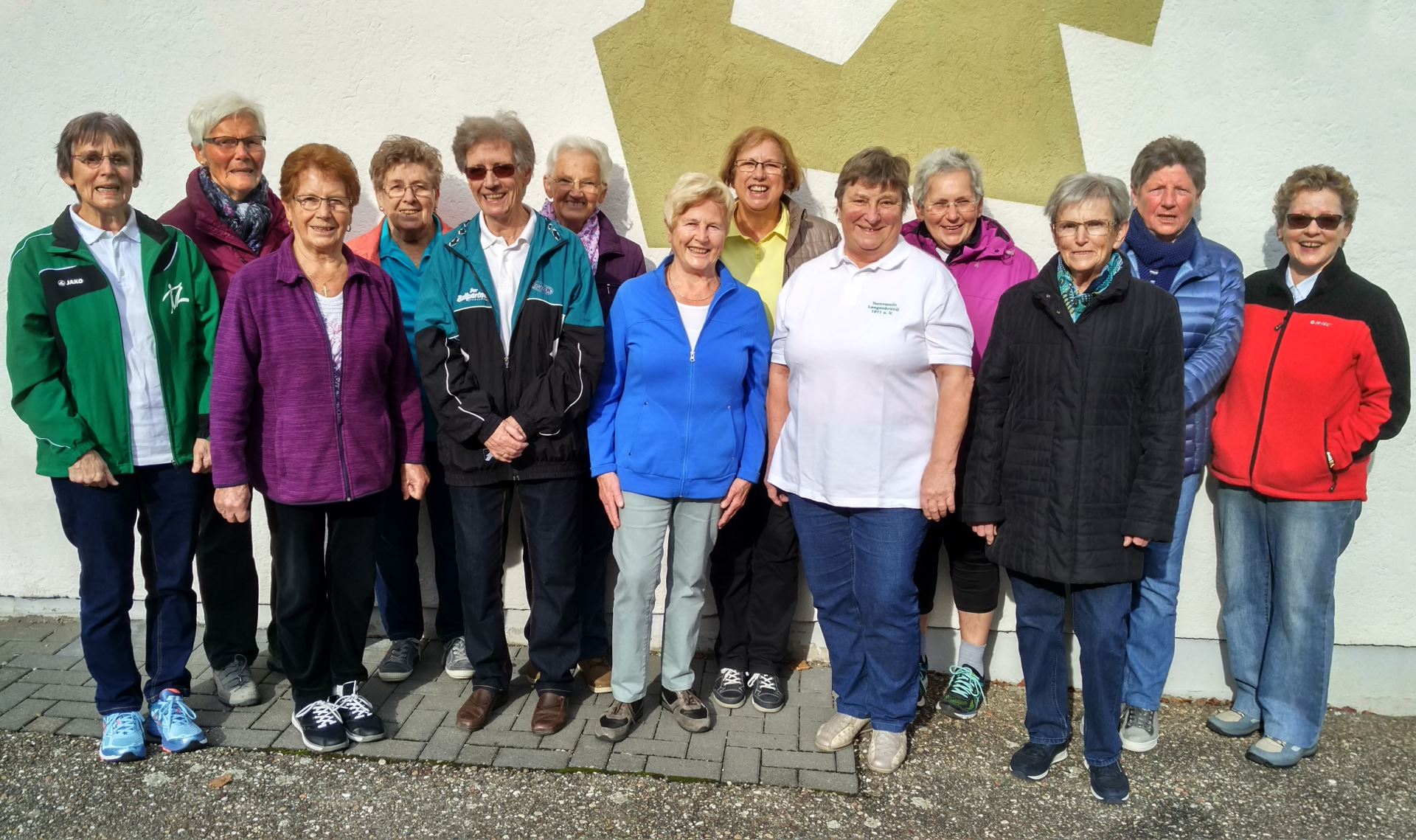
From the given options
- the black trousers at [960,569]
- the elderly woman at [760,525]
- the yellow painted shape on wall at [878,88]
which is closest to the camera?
the elderly woman at [760,525]

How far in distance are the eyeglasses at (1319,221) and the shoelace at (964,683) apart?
2079 mm

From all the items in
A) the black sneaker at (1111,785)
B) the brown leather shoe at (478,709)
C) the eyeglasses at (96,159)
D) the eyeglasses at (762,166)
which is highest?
the eyeglasses at (762,166)

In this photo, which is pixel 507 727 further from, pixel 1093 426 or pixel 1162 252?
pixel 1162 252

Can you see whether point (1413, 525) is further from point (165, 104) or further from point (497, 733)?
point (165, 104)

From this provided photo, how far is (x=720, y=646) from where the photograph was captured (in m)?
3.96

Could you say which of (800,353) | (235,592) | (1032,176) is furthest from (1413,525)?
(235,592)

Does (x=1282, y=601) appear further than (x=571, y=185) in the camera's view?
No

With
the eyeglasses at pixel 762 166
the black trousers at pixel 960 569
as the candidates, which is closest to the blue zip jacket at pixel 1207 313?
the black trousers at pixel 960 569

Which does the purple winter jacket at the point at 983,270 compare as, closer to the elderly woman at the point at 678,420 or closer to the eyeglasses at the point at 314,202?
the elderly woman at the point at 678,420

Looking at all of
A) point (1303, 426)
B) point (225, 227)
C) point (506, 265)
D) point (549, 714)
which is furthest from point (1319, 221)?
point (225, 227)

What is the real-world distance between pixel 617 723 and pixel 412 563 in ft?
4.11

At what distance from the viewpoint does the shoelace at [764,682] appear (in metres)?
3.80

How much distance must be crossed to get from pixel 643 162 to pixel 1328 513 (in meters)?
3.02

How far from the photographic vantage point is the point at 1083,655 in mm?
3236
